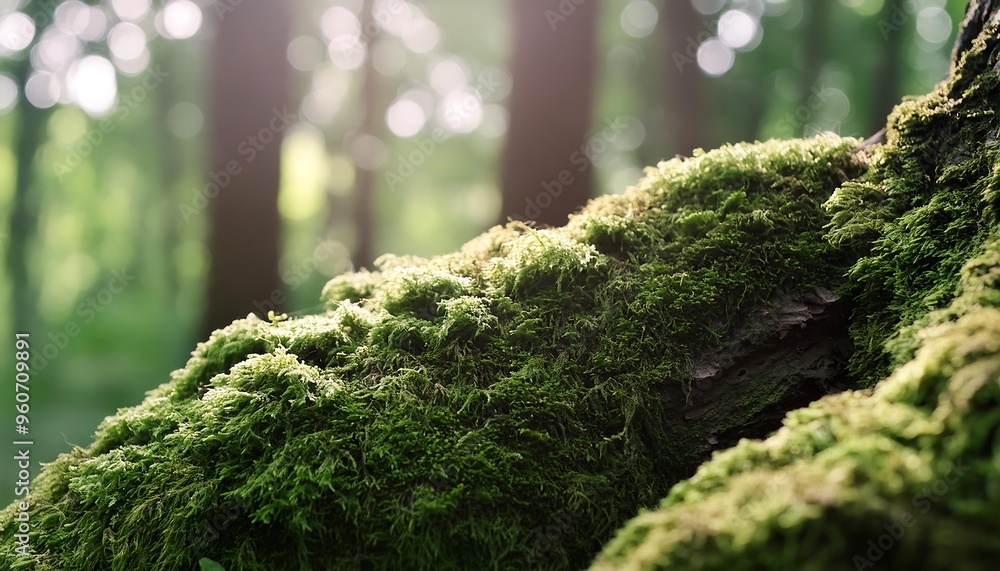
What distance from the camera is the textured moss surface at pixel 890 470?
1155 mm

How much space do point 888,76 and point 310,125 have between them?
21.9 metres

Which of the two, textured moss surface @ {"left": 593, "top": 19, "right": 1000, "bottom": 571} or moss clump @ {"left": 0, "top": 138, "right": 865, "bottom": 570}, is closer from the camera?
textured moss surface @ {"left": 593, "top": 19, "right": 1000, "bottom": 571}

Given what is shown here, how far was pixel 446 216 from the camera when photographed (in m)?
33.0

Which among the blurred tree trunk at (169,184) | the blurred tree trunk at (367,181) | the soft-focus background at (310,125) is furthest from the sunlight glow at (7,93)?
the blurred tree trunk at (367,181)

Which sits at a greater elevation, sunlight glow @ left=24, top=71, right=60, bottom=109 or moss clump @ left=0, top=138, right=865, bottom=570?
sunlight glow @ left=24, top=71, right=60, bottom=109

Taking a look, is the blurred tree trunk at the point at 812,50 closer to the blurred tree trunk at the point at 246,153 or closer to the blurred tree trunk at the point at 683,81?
the blurred tree trunk at the point at 683,81

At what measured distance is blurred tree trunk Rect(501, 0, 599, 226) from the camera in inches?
291

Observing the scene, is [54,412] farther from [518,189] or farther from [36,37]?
[518,189]

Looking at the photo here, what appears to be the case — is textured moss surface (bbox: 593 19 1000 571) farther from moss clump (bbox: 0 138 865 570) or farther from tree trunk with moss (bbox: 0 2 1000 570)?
moss clump (bbox: 0 138 865 570)

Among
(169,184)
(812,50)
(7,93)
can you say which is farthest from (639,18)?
(7,93)

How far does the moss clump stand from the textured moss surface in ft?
1.50

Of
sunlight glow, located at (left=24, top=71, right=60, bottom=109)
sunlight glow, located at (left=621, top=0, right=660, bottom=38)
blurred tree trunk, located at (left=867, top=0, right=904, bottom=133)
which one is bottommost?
blurred tree trunk, located at (left=867, top=0, right=904, bottom=133)

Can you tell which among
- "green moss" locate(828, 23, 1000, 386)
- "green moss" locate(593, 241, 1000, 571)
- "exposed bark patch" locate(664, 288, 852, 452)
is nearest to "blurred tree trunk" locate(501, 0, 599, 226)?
"green moss" locate(828, 23, 1000, 386)

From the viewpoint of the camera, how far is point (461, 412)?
2.04 m
